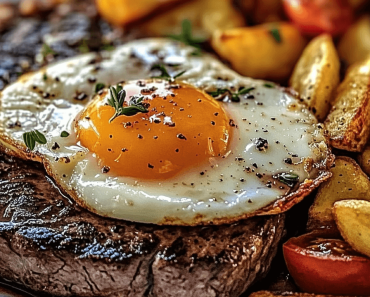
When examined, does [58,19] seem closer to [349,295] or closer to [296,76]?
[296,76]

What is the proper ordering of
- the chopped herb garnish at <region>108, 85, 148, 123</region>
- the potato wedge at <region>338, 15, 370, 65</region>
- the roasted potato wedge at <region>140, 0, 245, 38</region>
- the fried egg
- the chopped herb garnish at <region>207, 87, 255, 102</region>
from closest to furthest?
the fried egg → the chopped herb garnish at <region>108, 85, 148, 123</region> → the chopped herb garnish at <region>207, 87, 255, 102</region> → the potato wedge at <region>338, 15, 370, 65</region> → the roasted potato wedge at <region>140, 0, 245, 38</region>

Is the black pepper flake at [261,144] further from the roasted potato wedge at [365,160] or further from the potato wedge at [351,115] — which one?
the roasted potato wedge at [365,160]

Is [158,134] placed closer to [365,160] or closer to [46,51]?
[365,160]

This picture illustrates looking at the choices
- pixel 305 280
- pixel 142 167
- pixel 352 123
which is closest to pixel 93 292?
pixel 142 167

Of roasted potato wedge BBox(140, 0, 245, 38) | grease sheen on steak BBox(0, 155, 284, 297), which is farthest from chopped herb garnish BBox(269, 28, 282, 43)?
grease sheen on steak BBox(0, 155, 284, 297)

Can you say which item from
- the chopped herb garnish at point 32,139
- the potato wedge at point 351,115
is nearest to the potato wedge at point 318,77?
the potato wedge at point 351,115

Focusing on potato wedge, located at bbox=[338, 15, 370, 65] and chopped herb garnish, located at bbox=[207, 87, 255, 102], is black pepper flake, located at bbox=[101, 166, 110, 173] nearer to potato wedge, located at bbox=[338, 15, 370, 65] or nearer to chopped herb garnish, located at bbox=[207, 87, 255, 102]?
chopped herb garnish, located at bbox=[207, 87, 255, 102]
